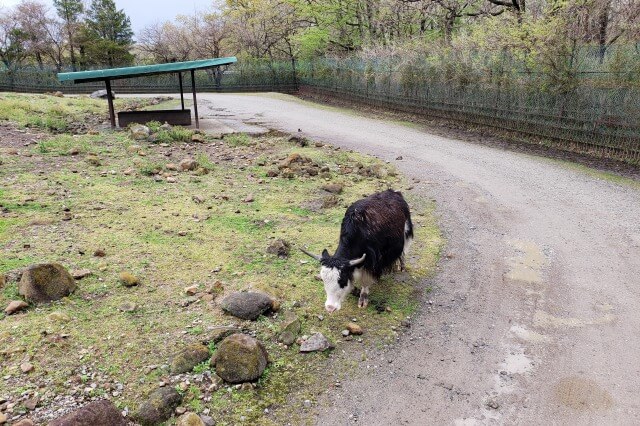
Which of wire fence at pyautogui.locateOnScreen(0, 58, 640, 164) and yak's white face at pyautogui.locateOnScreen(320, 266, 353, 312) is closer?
yak's white face at pyautogui.locateOnScreen(320, 266, 353, 312)

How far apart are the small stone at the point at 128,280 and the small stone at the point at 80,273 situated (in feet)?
1.24

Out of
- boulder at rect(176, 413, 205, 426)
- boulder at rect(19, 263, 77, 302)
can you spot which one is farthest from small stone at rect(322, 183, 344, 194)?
boulder at rect(176, 413, 205, 426)

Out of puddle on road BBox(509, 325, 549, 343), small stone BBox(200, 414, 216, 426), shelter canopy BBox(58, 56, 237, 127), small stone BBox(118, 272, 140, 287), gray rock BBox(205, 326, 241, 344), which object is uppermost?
shelter canopy BBox(58, 56, 237, 127)

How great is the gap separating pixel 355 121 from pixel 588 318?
45.0ft

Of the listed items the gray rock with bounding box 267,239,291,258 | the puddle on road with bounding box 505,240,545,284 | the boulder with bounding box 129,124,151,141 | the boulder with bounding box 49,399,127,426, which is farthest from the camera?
the boulder with bounding box 129,124,151,141

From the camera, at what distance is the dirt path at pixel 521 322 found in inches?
137

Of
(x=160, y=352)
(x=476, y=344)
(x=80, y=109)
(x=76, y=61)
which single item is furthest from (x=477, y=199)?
(x=76, y=61)

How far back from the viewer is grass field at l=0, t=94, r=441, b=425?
3.49 meters

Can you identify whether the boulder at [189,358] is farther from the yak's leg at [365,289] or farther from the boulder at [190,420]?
the yak's leg at [365,289]

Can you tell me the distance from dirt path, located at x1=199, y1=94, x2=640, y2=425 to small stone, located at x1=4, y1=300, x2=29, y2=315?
9.61 ft

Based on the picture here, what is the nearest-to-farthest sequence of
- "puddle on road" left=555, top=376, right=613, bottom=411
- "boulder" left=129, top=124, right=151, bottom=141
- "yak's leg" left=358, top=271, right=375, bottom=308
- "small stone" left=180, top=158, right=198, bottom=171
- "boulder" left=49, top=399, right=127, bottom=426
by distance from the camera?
"boulder" left=49, top=399, right=127, bottom=426
"puddle on road" left=555, top=376, right=613, bottom=411
"yak's leg" left=358, top=271, right=375, bottom=308
"small stone" left=180, top=158, right=198, bottom=171
"boulder" left=129, top=124, right=151, bottom=141

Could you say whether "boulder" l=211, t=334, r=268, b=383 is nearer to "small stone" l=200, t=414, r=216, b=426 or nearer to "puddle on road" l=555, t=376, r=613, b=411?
"small stone" l=200, t=414, r=216, b=426

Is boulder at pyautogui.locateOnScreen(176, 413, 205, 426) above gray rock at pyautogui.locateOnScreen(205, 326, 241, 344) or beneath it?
beneath

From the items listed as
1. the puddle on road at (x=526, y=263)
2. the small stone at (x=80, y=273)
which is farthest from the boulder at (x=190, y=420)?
the puddle on road at (x=526, y=263)
